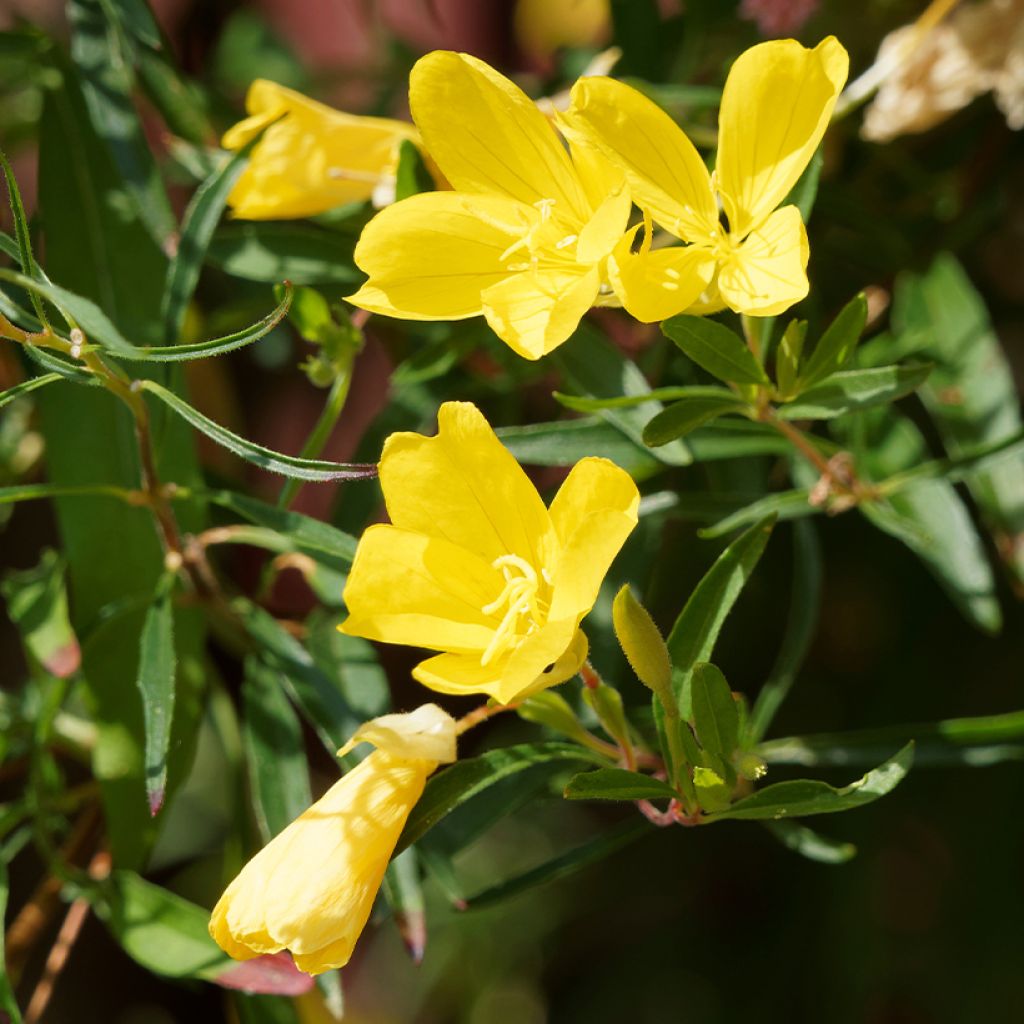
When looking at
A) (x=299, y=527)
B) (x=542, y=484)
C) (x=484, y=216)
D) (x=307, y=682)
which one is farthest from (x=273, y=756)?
(x=542, y=484)

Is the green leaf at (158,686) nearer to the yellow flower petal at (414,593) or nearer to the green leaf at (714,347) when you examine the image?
the yellow flower petal at (414,593)

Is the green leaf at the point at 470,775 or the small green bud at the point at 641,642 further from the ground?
the small green bud at the point at 641,642

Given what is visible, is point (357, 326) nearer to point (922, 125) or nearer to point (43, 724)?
point (43, 724)

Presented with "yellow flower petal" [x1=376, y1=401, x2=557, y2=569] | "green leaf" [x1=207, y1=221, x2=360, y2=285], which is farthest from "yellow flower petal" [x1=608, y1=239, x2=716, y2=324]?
"green leaf" [x1=207, y1=221, x2=360, y2=285]

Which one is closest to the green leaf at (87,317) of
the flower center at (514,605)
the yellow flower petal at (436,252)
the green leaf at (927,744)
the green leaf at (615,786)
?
the yellow flower petal at (436,252)

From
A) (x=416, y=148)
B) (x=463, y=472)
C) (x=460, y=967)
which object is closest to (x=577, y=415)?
(x=416, y=148)

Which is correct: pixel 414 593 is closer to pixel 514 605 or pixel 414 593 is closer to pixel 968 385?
pixel 514 605
